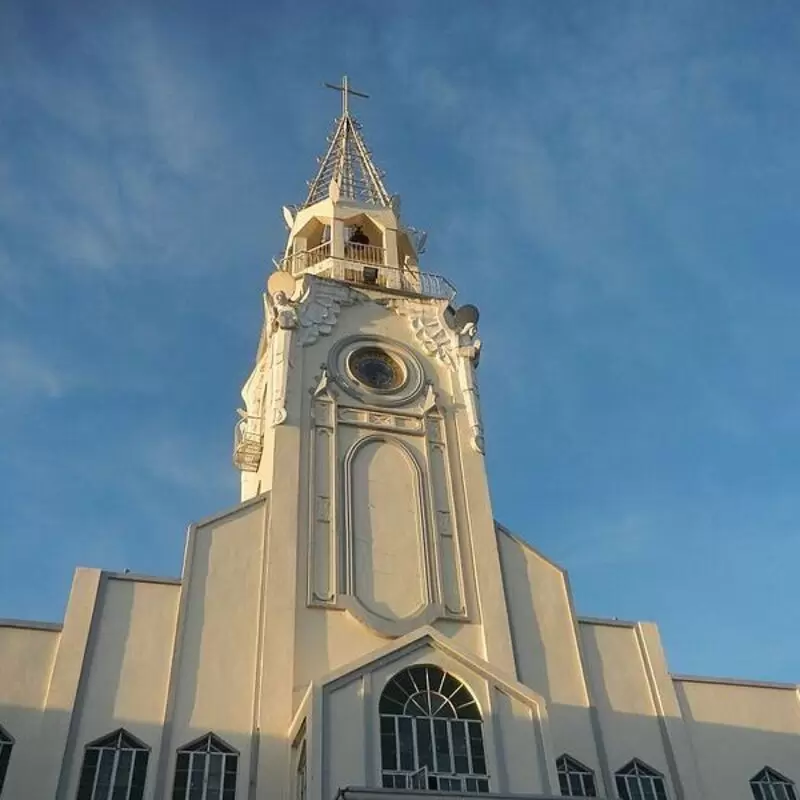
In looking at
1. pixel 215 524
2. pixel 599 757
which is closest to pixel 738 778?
pixel 599 757

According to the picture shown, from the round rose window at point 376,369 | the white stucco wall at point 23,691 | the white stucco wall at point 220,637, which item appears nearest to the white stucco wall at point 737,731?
the white stucco wall at point 220,637

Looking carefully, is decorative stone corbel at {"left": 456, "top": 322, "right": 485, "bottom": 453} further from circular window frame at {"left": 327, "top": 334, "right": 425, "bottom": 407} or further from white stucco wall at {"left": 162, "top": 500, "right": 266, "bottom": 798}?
white stucco wall at {"left": 162, "top": 500, "right": 266, "bottom": 798}

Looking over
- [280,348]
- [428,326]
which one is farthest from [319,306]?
[428,326]

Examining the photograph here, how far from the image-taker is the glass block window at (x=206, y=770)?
55.1 feet

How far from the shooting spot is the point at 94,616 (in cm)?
1847

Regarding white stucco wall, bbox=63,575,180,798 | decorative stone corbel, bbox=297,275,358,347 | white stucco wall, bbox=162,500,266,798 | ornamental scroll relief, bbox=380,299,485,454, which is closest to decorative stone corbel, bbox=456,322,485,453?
ornamental scroll relief, bbox=380,299,485,454

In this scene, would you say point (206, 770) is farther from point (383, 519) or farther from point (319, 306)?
point (319, 306)

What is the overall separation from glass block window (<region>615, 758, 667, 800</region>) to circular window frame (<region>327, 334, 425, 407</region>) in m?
10.2

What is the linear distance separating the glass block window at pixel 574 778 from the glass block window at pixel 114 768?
805 centimetres

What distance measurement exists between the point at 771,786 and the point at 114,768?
13711 millimetres

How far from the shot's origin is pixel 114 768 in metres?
16.7

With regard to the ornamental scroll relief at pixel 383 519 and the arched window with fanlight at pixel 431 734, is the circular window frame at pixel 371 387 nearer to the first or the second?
the ornamental scroll relief at pixel 383 519

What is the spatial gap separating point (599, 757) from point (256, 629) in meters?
7.55

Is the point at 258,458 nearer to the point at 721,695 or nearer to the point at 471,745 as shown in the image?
the point at 471,745
